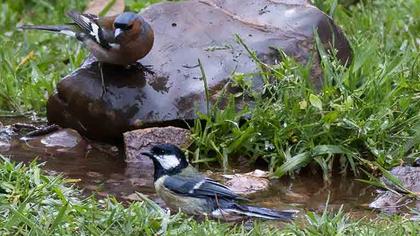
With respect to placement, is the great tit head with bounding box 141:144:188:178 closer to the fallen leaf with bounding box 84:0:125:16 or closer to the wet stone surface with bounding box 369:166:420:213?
the wet stone surface with bounding box 369:166:420:213

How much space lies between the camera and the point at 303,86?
661cm

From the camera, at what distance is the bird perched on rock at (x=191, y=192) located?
18.5ft

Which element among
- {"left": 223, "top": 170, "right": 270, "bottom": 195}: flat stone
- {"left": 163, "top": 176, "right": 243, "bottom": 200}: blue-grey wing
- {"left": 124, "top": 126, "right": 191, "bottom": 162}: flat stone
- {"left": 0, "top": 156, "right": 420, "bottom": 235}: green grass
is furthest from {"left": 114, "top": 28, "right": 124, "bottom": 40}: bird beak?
{"left": 0, "top": 156, "right": 420, "bottom": 235}: green grass

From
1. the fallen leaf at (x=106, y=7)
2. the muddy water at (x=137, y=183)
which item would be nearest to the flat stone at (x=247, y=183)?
the muddy water at (x=137, y=183)

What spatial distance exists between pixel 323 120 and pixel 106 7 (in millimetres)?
3533

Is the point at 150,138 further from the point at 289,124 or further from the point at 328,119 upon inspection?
the point at 328,119

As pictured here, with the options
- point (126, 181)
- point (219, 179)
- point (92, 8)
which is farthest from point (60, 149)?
point (92, 8)

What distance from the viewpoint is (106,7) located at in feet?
30.9

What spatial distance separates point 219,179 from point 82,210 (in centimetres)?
139

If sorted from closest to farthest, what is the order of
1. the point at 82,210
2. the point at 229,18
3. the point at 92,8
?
1. the point at 82,210
2. the point at 229,18
3. the point at 92,8

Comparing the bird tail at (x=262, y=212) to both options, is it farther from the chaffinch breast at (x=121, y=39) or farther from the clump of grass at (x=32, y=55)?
the clump of grass at (x=32, y=55)

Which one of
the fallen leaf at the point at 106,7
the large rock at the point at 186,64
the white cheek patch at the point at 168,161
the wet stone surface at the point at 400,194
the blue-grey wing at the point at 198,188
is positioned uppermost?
the white cheek patch at the point at 168,161

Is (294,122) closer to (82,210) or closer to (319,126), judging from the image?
(319,126)

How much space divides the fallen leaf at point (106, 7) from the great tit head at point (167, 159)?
3.57 meters
